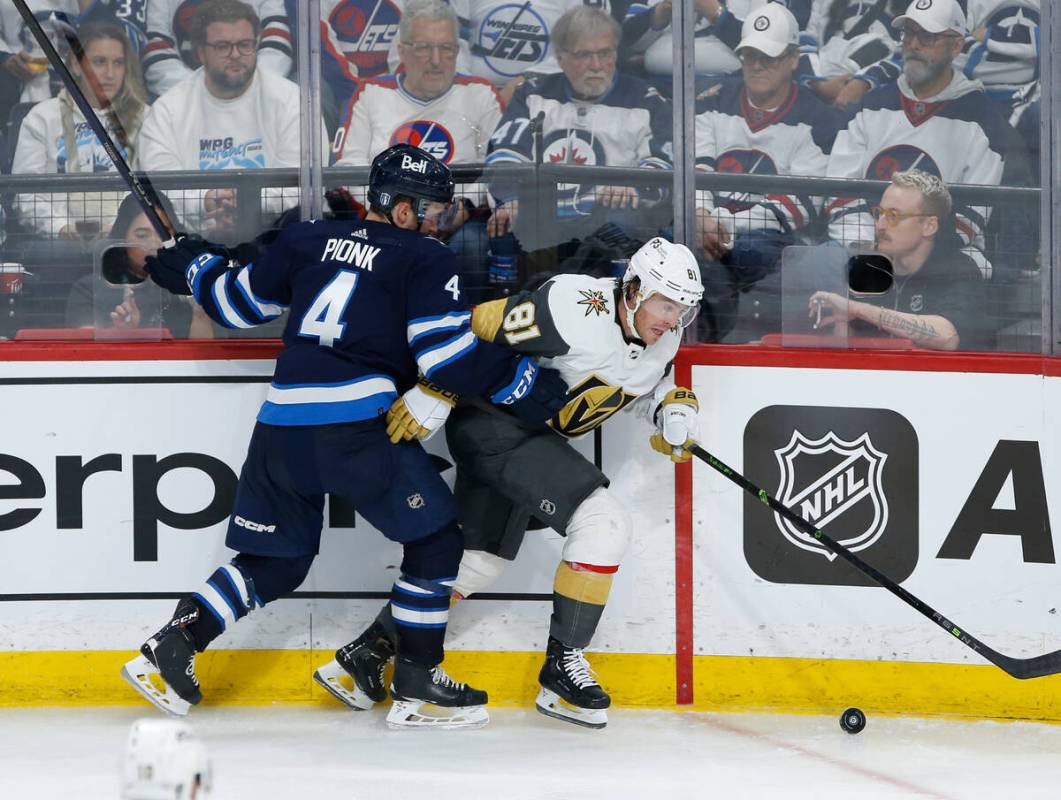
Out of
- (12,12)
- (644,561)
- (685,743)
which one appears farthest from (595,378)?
(12,12)

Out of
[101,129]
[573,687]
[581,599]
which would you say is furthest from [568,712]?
[101,129]

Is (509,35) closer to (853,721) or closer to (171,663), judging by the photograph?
(171,663)

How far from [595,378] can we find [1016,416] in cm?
102

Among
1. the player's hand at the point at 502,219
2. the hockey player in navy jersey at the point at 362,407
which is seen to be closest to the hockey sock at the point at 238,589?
the hockey player in navy jersey at the point at 362,407

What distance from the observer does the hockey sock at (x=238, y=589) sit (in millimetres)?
3039

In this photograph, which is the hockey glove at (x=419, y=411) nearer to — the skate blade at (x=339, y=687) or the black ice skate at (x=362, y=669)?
the black ice skate at (x=362, y=669)

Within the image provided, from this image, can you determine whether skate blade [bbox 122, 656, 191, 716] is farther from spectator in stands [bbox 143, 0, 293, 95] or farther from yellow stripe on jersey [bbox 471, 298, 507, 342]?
spectator in stands [bbox 143, 0, 293, 95]

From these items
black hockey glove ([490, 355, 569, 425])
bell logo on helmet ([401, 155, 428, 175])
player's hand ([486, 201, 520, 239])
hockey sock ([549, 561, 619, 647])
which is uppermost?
bell logo on helmet ([401, 155, 428, 175])

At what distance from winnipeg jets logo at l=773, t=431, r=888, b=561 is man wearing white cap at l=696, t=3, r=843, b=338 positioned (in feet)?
1.23

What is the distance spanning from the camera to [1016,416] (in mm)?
3236

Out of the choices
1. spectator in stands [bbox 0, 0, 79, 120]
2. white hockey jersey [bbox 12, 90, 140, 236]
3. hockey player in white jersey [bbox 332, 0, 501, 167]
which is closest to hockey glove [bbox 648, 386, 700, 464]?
hockey player in white jersey [bbox 332, 0, 501, 167]

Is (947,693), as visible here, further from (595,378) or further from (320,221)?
(320,221)

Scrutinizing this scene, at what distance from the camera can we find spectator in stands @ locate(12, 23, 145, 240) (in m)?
3.41

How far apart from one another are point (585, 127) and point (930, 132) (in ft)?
A: 2.78
